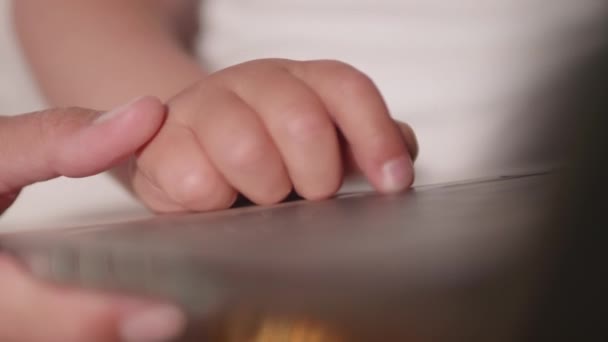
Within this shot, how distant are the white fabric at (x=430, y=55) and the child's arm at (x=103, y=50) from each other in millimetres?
64

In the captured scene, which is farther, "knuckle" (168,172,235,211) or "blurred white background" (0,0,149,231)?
"blurred white background" (0,0,149,231)

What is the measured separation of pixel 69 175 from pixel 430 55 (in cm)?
37

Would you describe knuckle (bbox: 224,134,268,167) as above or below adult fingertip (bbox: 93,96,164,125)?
below

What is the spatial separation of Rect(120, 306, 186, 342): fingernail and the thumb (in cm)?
19

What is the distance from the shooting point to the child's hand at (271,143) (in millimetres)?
307

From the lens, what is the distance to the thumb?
0.97 ft

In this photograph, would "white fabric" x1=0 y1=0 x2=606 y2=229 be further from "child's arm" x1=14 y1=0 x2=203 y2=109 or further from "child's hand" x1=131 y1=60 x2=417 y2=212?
"child's hand" x1=131 y1=60 x2=417 y2=212

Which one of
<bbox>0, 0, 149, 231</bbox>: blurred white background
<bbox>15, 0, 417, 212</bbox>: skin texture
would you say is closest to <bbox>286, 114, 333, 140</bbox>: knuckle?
<bbox>15, 0, 417, 212</bbox>: skin texture

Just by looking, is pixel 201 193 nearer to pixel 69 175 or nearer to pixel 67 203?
pixel 69 175

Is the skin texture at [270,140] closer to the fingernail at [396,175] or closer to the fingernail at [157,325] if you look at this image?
the fingernail at [396,175]

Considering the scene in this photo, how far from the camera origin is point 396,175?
11.9 inches

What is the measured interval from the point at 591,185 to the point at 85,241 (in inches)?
4.9

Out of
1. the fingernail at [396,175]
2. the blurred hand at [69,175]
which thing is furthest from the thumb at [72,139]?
the fingernail at [396,175]

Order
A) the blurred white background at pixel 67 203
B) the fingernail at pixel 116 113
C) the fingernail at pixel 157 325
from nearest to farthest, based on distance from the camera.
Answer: the fingernail at pixel 157 325 → the fingernail at pixel 116 113 → the blurred white background at pixel 67 203
